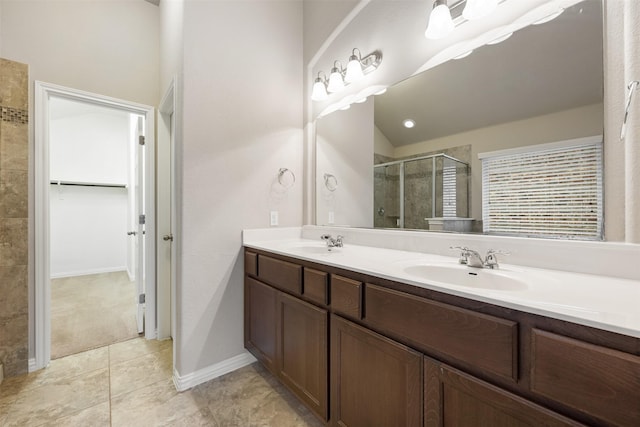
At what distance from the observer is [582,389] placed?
Answer: 0.58 m

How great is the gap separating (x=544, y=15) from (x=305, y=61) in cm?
164

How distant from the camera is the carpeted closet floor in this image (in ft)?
7.32

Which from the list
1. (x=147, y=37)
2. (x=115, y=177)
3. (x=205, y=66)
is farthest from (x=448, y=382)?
(x=115, y=177)

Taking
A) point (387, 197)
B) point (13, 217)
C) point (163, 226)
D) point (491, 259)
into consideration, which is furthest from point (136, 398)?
point (491, 259)

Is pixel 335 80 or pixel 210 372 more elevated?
pixel 335 80

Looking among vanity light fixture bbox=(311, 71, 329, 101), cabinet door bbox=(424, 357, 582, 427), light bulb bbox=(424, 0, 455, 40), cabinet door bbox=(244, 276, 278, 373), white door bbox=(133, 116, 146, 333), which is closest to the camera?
cabinet door bbox=(424, 357, 582, 427)

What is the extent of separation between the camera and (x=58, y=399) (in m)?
1.57

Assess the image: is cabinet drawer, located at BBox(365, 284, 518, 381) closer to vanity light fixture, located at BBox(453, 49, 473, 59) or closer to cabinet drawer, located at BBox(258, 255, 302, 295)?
cabinet drawer, located at BBox(258, 255, 302, 295)

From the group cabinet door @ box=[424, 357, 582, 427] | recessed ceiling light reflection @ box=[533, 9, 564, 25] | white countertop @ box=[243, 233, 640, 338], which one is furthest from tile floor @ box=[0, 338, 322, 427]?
recessed ceiling light reflection @ box=[533, 9, 564, 25]

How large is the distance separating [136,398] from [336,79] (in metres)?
2.42

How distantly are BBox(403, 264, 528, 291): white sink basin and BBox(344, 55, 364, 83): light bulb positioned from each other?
1357 millimetres

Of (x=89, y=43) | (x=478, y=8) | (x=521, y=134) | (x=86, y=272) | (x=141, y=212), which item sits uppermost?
(x=89, y=43)

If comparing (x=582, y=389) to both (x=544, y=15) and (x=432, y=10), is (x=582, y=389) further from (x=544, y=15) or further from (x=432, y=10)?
(x=432, y=10)

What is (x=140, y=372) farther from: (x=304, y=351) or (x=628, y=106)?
(x=628, y=106)
